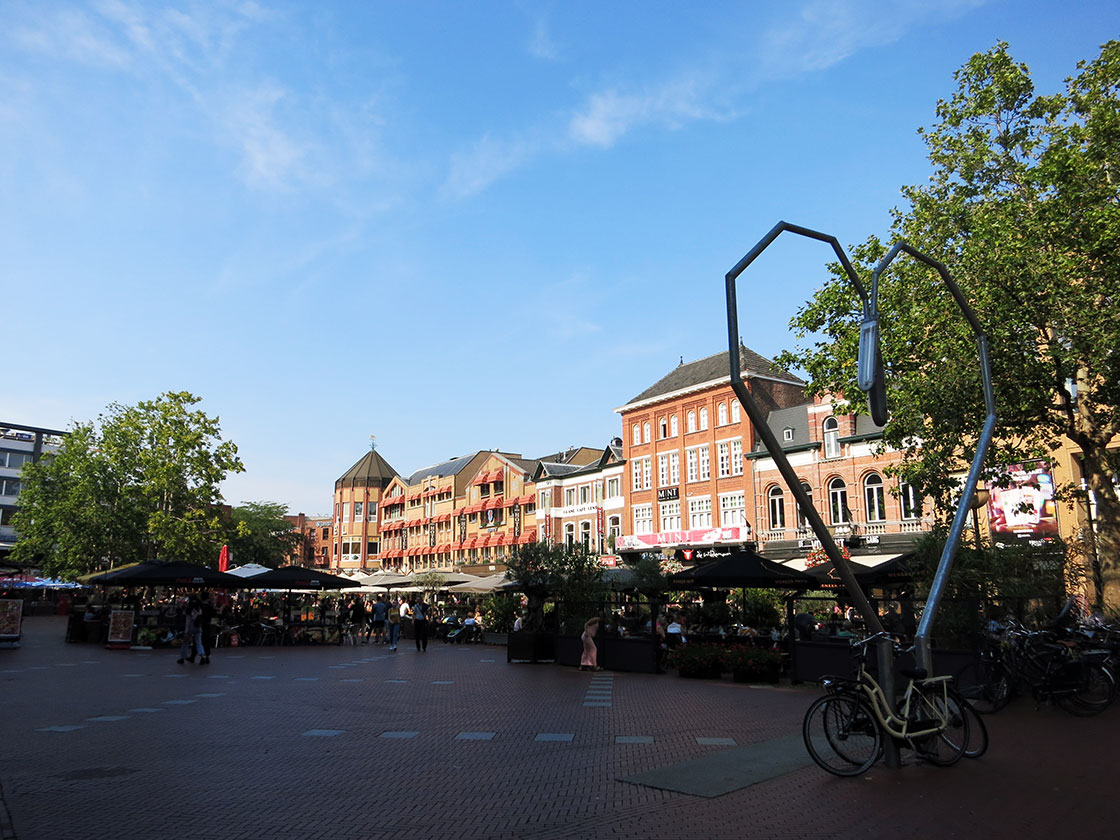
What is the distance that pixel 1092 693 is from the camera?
1162 centimetres

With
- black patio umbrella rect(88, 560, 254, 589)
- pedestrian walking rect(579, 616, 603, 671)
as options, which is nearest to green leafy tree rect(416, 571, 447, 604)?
black patio umbrella rect(88, 560, 254, 589)

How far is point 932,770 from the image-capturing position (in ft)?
26.4

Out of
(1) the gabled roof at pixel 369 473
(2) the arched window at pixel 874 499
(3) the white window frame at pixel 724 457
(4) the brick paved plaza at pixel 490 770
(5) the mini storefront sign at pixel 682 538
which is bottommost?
(4) the brick paved plaza at pixel 490 770

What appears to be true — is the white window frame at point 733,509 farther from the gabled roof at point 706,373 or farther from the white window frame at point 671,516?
the gabled roof at point 706,373

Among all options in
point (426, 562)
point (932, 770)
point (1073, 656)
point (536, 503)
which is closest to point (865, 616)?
point (932, 770)

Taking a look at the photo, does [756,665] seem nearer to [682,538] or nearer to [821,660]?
[821,660]

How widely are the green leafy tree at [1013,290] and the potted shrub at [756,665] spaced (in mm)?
5972

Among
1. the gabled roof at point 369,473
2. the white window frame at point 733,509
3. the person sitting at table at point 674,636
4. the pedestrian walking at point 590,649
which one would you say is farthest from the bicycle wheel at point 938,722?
the gabled roof at point 369,473

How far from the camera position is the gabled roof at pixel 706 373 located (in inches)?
1997

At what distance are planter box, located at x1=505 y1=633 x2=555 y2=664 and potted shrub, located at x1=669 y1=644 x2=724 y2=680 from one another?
426cm

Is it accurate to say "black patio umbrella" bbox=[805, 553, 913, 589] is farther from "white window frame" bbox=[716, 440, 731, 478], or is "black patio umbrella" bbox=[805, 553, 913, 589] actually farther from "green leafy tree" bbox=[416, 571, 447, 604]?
"white window frame" bbox=[716, 440, 731, 478]

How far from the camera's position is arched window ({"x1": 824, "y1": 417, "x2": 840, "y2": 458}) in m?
42.2

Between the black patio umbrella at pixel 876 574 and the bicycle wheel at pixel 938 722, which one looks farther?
the black patio umbrella at pixel 876 574

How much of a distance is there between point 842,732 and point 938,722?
94 cm
